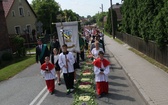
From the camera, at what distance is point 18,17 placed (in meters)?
41.9

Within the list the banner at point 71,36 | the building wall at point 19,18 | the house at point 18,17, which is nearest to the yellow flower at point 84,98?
the banner at point 71,36

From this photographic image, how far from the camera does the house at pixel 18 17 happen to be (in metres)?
39.6

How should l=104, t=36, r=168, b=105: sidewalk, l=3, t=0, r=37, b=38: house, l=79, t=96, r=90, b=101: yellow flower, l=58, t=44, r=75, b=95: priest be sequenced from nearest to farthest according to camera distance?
l=104, t=36, r=168, b=105: sidewalk
l=79, t=96, r=90, b=101: yellow flower
l=58, t=44, r=75, b=95: priest
l=3, t=0, r=37, b=38: house

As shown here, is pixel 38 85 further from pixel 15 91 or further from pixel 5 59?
pixel 5 59

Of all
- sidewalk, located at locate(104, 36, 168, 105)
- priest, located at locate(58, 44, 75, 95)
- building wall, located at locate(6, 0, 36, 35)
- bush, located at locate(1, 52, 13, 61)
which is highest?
building wall, located at locate(6, 0, 36, 35)

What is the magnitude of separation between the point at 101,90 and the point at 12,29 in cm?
3444

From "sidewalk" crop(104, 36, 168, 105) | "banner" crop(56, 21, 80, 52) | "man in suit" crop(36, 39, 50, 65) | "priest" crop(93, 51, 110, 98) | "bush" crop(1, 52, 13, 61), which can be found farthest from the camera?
"bush" crop(1, 52, 13, 61)

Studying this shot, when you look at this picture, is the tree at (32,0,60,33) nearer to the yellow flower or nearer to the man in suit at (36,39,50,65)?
the man in suit at (36,39,50,65)

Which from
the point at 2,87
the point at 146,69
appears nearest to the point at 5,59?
the point at 2,87

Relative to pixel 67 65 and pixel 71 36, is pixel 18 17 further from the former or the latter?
pixel 67 65

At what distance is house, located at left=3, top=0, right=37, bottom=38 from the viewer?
1557 inches

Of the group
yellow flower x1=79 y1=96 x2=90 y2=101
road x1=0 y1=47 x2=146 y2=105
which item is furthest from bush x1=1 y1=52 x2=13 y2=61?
yellow flower x1=79 y1=96 x2=90 y2=101

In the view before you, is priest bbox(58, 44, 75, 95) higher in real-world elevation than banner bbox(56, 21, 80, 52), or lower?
lower

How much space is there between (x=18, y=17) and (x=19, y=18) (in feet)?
1.07
